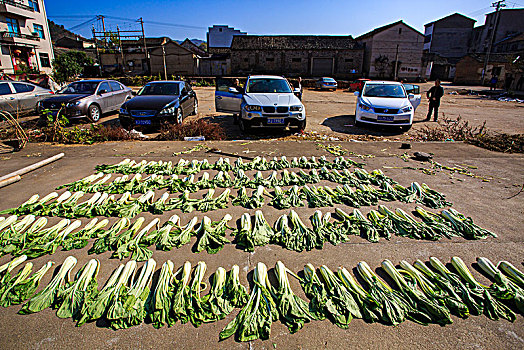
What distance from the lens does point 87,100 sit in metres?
12.5

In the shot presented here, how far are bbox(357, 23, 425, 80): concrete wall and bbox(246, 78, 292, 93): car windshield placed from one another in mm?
43530

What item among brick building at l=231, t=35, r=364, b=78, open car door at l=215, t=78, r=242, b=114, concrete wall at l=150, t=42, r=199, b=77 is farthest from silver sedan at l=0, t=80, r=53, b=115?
brick building at l=231, t=35, r=364, b=78

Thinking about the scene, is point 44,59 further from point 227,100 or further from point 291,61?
point 227,100

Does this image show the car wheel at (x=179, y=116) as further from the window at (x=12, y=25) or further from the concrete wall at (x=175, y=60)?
the window at (x=12, y=25)

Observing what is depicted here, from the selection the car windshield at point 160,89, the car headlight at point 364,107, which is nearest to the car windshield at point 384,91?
the car headlight at point 364,107

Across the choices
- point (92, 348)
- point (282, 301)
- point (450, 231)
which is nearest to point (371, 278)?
point (282, 301)

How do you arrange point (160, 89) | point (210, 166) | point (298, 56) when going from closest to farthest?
point (210, 166)
point (160, 89)
point (298, 56)

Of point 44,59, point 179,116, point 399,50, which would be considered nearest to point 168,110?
point 179,116

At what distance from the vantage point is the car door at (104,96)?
43.3 ft

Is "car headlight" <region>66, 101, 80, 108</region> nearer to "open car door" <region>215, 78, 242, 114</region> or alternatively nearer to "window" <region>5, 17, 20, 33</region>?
"open car door" <region>215, 78, 242, 114</region>

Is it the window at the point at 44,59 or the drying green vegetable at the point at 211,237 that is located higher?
the window at the point at 44,59

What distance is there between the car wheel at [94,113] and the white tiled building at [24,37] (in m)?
31.9

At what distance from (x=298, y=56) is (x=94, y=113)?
4311 cm

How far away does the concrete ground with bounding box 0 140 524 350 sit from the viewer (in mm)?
2486
